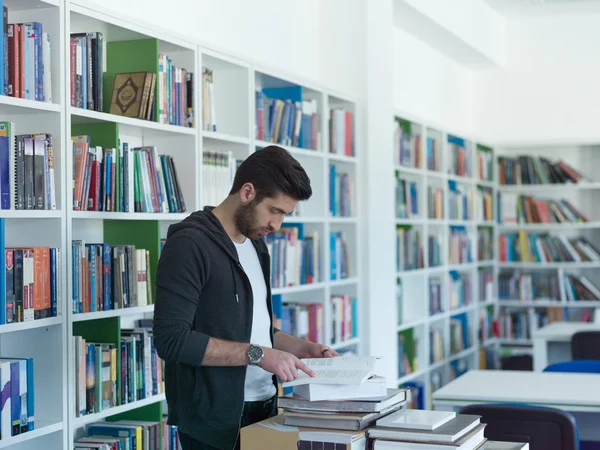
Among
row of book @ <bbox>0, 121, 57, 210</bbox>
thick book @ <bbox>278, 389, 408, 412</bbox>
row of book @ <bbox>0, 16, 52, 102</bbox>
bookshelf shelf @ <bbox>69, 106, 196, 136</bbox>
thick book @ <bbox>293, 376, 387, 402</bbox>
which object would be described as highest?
row of book @ <bbox>0, 16, 52, 102</bbox>

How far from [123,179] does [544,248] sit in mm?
5797

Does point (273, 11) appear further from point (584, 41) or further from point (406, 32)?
point (584, 41)

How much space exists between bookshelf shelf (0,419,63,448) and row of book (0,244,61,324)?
37 cm

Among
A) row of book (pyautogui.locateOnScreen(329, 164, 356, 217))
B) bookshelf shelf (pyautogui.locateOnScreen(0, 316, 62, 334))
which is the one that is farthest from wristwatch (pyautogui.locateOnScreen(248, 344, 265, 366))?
row of book (pyautogui.locateOnScreen(329, 164, 356, 217))

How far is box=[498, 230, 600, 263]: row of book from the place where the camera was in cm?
827

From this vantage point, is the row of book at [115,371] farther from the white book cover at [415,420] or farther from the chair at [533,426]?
A: the white book cover at [415,420]

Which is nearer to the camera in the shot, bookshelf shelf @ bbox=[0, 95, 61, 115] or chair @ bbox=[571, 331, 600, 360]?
bookshelf shelf @ bbox=[0, 95, 61, 115]

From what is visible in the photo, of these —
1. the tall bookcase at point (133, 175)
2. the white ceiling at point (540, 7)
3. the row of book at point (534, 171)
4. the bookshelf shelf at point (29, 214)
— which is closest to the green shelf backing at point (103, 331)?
the tall bookcase at point (133, 175)

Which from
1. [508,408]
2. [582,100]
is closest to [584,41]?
[582,100]

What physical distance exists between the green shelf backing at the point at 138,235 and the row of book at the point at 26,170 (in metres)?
0.63

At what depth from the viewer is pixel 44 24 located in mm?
3105

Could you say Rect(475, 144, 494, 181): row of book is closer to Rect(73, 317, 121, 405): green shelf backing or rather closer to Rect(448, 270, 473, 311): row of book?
Rect(448, 270, 473, 311): row of book

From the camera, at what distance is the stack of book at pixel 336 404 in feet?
6.89

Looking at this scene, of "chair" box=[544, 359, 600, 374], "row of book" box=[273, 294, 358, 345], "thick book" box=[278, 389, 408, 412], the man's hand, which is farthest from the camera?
"row of book" box=[273, 294, 358, 345]
